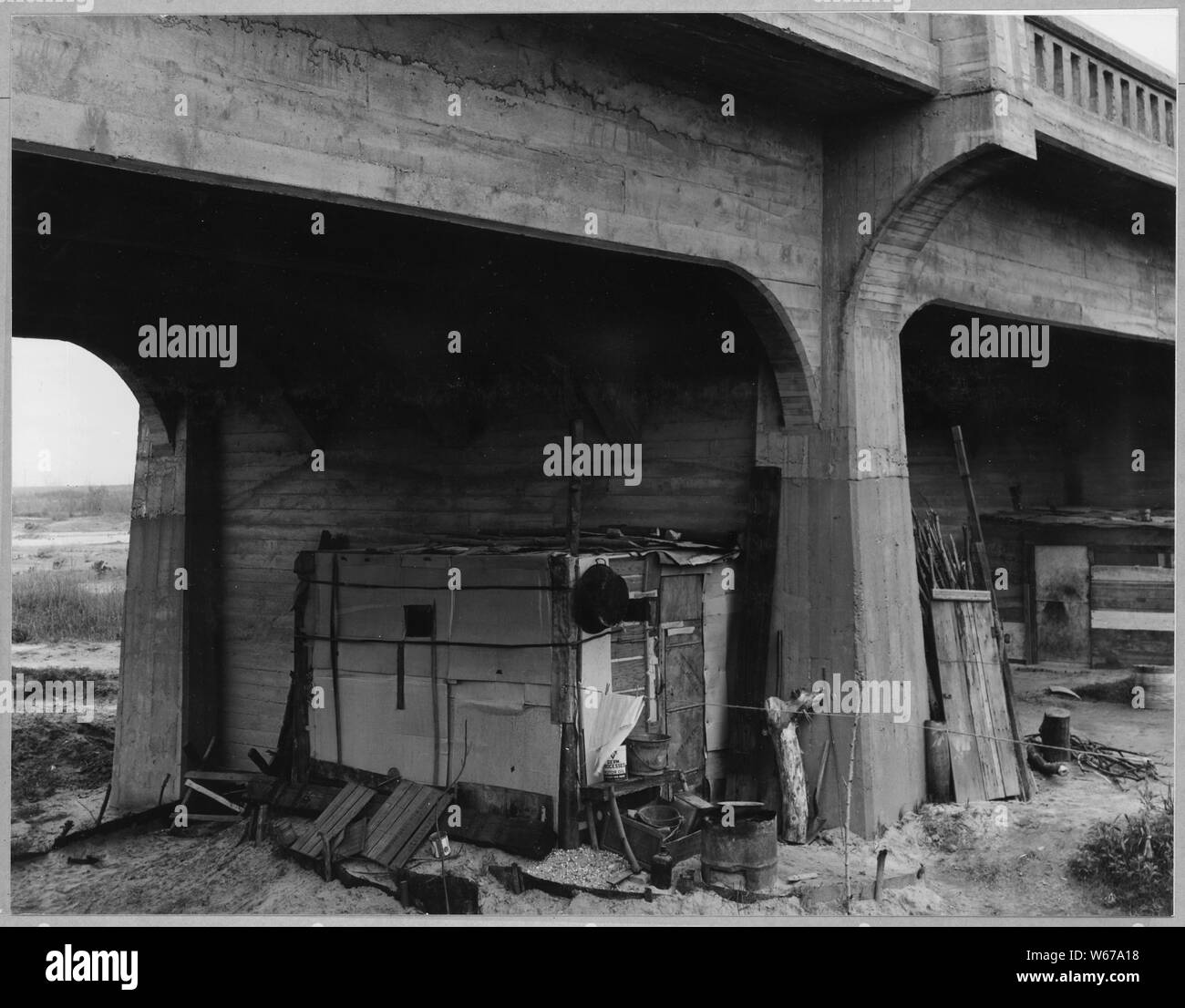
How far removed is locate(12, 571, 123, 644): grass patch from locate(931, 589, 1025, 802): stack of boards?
1416cm

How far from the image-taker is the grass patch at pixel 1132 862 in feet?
35.1

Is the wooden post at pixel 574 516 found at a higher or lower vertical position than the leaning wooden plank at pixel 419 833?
higher

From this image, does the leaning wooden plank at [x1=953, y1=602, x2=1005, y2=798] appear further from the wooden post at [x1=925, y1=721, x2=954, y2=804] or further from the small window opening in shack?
the small window opening in shack

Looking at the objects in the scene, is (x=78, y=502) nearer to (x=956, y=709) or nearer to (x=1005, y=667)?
(x=956, y=709)

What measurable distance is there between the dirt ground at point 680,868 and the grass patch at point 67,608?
3.57 m

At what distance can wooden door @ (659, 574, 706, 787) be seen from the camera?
12.2 metres

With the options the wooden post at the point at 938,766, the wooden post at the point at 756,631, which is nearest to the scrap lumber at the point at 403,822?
the wooden post at the point at 756,631

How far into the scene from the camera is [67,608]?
21.3 metres

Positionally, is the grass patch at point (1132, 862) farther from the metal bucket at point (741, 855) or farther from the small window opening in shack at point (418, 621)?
the small window opening in shack at point (418, 621)

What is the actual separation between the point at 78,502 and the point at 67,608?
5.23 meters

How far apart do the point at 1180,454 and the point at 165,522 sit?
1327cm

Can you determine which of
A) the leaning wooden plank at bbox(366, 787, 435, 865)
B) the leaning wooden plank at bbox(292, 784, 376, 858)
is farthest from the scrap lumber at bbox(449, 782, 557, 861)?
the leaning wooden plank at bbox(292, 784, 376, 858)

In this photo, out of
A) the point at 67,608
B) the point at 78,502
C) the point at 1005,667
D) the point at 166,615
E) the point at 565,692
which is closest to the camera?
the point at 565,692

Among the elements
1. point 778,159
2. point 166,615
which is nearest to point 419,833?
point 166,615
